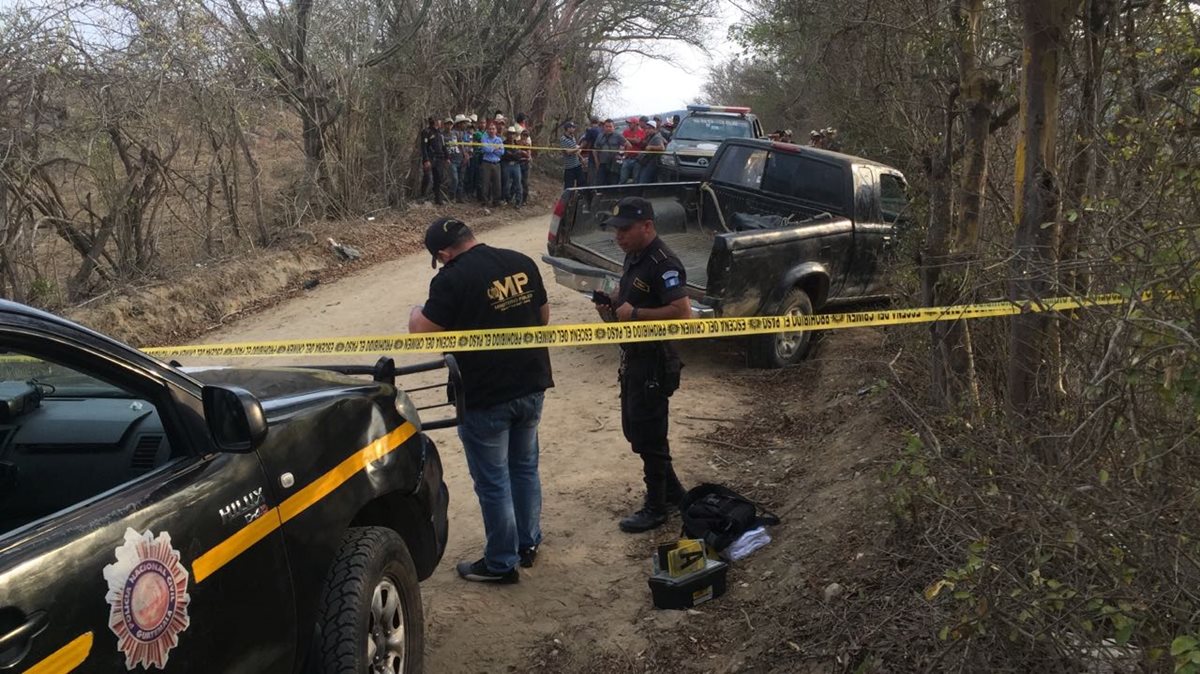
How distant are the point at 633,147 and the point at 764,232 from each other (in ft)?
39.8

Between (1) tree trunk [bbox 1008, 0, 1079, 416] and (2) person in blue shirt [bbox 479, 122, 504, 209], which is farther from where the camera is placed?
(2) person in blue shirt [bbox 479, 122, 504, 209]

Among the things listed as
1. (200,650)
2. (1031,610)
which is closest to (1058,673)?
(1031,610)

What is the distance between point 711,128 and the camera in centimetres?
1880

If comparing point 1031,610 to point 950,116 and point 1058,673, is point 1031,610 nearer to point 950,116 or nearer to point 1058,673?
point 1058,673

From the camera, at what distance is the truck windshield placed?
1866 cm

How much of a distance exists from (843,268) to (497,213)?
37.3 ft

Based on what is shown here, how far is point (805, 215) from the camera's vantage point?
8.95 m

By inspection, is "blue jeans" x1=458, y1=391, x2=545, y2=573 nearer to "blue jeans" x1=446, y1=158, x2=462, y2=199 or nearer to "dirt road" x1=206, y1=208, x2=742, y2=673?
"dirt road" x1=206, y1=208, x2=742, y2=673

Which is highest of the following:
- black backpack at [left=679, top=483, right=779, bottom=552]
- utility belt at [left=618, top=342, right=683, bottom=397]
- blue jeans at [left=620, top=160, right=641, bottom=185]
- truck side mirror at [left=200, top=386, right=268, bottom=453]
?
blue jeans at [left=620, top=160, right=641, bottom=185]

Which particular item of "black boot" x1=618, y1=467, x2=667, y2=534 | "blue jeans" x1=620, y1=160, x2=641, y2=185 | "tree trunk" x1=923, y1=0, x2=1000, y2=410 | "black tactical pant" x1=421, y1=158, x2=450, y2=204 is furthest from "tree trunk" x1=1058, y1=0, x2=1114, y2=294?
"black tactical pant" x1=421, y1=158, x2=450, y2=204

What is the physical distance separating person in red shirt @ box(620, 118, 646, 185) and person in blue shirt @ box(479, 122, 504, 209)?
8.10 feet

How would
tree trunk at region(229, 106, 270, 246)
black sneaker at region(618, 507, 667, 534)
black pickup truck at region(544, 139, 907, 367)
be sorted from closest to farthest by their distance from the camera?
black sneaker at region(618, 507, 667, 534) < black pickup truck at region(544, 139, 907, 367) < tree trunk at region(229, 106, 270, 246)

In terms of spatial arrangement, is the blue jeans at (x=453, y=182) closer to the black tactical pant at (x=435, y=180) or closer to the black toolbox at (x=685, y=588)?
the black tactical pant at (x=435, y=180)

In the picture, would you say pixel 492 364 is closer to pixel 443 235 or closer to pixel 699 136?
pixel 443 235
